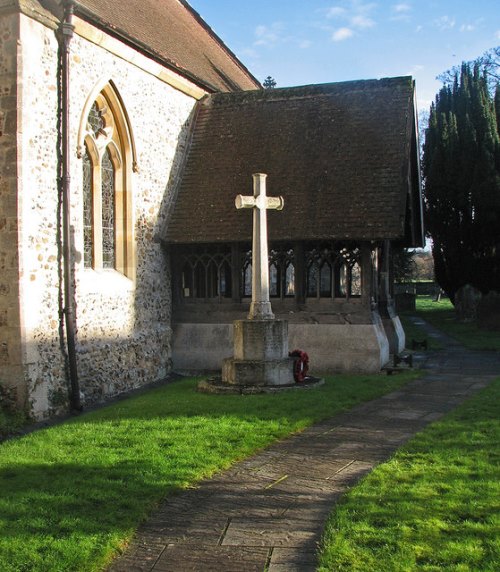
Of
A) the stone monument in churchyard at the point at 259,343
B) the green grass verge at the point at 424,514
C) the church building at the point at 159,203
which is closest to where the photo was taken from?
the green grass verge at the point at 424,514

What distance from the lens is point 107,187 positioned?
1273 centimetres

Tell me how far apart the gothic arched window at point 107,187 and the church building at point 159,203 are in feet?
0.10

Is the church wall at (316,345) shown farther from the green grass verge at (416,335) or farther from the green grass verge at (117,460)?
the green grass verge at (416,335)

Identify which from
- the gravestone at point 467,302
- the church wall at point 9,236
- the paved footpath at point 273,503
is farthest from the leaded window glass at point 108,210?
the gravestone at point 467,302

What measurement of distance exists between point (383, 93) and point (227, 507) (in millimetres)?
11942

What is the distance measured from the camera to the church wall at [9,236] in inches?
386

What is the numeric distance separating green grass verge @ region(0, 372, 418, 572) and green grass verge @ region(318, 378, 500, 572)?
Result: 1.57 meters

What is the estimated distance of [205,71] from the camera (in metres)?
17.2

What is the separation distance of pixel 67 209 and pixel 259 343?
383 cm

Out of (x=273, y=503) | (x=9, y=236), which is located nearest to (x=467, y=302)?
(x=9, y=236)

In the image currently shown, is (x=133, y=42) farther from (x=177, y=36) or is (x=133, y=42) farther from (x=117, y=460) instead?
(x=117, y=460)

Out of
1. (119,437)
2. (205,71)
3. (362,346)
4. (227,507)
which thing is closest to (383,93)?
(205,71)

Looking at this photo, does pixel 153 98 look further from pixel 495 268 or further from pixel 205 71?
pixel 495 268

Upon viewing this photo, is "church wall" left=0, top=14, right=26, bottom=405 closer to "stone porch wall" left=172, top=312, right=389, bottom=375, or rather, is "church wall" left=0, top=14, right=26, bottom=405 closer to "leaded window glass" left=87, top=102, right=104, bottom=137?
"leaded window glass" left=87, top=102, right=104, bottom=137
